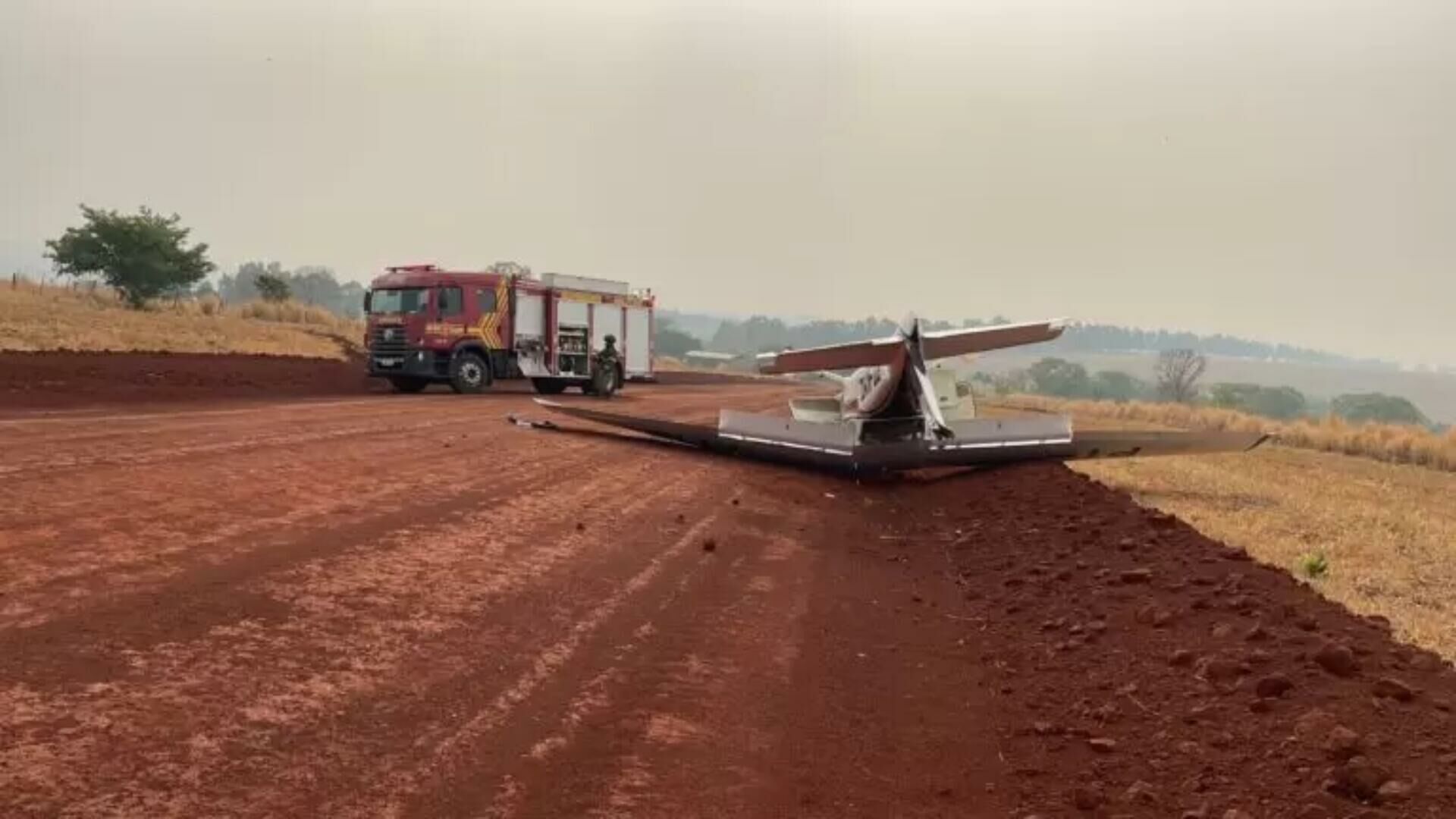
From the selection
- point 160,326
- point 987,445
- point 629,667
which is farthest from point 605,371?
point 629,667

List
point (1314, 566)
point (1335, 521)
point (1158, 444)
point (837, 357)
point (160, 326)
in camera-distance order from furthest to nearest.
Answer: point (160, 326), point (837, 357), point (1158, 444), point (1335, 521), point (1314, 566)

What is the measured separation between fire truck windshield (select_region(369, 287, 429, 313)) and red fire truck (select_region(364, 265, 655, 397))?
2cm

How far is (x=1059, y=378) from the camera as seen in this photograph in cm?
14725

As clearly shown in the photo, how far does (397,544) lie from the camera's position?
8352mm

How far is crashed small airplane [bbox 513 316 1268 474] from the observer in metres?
15.6

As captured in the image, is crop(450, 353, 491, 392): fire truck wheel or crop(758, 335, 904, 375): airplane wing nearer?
crop(758, 335, 904, 375): airplane wing

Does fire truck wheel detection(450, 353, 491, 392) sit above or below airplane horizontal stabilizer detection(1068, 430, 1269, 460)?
above

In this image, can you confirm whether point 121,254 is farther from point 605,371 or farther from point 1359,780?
point 1359,780

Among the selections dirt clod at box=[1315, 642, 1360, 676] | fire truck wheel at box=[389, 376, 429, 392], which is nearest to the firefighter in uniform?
fire truck wheel at box=[389, 376, 429, 392]

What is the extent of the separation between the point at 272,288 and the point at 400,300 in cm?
4352

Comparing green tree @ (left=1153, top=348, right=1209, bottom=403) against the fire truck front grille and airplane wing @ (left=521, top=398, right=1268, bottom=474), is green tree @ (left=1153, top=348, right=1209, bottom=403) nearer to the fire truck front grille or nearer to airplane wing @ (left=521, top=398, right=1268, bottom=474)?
the fire truck front grille

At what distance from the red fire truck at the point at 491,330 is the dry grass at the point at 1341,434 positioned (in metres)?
24.7

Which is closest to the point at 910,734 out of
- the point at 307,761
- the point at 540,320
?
the point at 307,761

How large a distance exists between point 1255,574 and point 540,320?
88.4 feet
